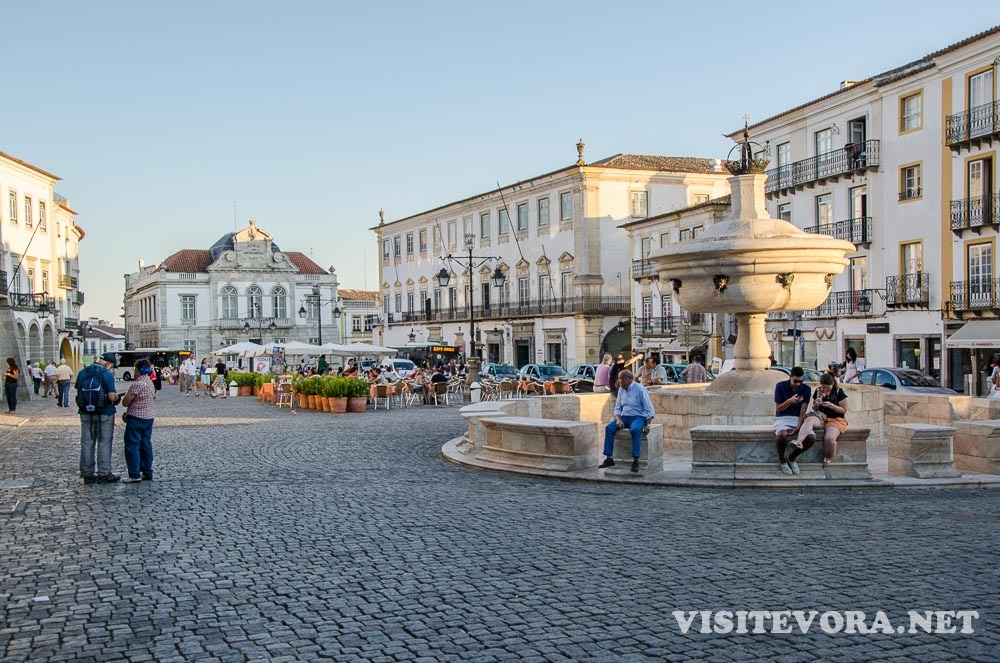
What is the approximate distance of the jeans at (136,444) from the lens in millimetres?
12297

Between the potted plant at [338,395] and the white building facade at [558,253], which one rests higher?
the white building facade at [558,253]

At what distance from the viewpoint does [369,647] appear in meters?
5.51

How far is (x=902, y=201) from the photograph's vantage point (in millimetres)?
36375

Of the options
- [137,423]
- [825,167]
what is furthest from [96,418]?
[825,167]

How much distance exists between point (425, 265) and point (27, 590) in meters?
67.0

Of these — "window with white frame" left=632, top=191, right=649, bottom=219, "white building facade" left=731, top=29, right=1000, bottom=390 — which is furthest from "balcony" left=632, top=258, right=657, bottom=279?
"white building facade" left=731, top=29, right=1000, bottom=390

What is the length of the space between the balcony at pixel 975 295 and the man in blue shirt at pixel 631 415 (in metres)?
24.3

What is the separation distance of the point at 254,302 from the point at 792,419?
284ft

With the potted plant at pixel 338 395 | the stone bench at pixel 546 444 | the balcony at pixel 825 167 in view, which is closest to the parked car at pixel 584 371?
the balcony at pixel 825 167

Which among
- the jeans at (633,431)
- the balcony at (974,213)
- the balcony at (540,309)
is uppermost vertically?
the balcony at (974,213)

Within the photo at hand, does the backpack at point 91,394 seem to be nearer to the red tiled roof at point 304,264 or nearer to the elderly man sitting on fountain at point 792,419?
the elderly man sitting on fountain at point 792,419

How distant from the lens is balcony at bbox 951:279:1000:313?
1256 inches

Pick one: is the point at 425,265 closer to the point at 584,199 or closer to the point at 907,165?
the point at 584,199

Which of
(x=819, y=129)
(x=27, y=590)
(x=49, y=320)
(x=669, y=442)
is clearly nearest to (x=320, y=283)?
(x=49, y=320)
